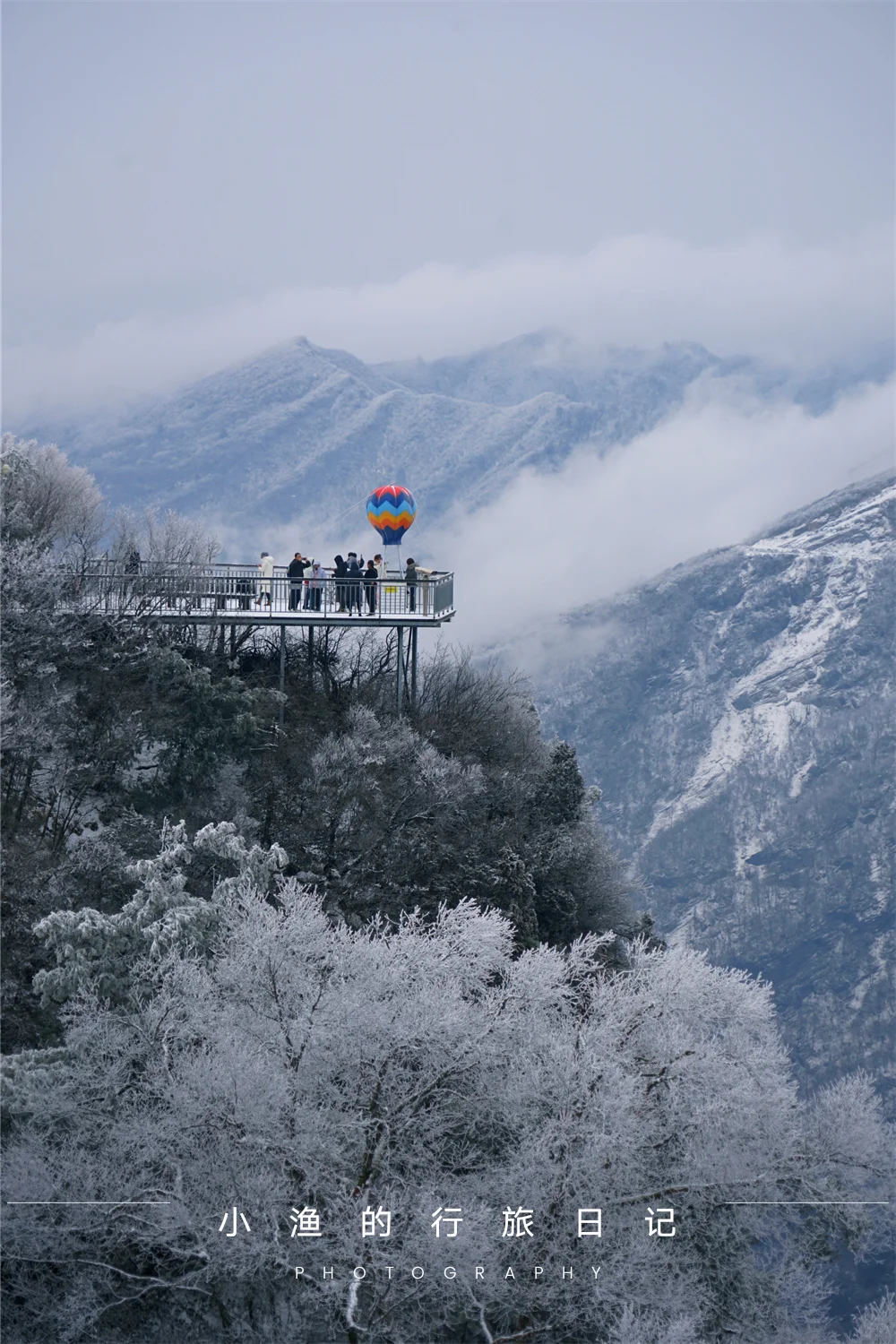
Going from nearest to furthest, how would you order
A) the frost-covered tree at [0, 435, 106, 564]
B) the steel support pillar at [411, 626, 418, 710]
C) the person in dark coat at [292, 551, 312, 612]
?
the frost-covered tree at [0, 435, 106, 564]
the person in dark coat at [292, 551, 312, 612]
the steel support pillar at [411, 626, 418, 710]

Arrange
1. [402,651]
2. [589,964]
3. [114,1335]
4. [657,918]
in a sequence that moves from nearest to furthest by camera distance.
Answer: [114,1335] → [589,964] → [402,651] → [657,918]

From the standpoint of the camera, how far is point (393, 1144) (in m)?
21.6

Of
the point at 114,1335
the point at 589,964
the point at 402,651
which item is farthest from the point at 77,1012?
the point at 402,651

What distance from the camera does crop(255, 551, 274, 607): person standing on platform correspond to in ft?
114

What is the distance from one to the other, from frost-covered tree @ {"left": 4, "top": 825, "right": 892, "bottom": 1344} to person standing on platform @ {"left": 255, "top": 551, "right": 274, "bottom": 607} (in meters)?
11.4

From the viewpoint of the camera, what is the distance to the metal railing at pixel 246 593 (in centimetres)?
3322

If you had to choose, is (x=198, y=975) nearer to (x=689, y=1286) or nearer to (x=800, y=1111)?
(x=689, y=1286)

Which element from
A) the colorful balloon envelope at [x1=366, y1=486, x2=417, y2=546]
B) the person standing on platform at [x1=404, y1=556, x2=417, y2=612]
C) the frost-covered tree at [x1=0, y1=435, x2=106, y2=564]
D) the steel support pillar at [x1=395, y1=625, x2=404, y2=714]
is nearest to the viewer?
the frost-covered tree at [x1=0, y1=435, x2=106, y2=564]

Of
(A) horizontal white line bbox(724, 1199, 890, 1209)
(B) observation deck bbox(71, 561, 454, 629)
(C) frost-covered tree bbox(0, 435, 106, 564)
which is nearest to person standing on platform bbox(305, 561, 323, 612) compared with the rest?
(B) observation deck bbox(71, 561, 454, 629)

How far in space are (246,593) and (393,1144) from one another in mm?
17746

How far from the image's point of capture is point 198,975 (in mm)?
22812

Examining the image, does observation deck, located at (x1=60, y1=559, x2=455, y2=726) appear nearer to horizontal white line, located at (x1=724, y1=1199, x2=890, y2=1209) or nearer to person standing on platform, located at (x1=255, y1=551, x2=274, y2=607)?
person standing on platform, located at (x1=255, y1=551, x2=274, y2=607)

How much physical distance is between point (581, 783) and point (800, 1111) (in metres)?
16.4

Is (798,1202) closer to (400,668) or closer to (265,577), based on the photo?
(400,668)
